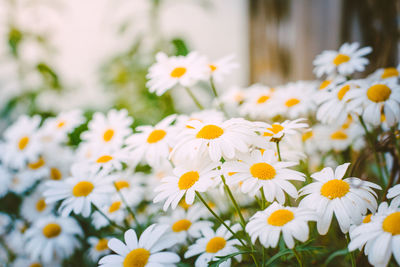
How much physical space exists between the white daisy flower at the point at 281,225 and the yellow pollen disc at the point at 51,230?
1.67 ft

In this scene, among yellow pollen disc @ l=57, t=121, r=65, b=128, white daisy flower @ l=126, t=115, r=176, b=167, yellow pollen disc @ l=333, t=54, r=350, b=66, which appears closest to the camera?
white daisy flower @ l=126, t=115, r=176, b=167

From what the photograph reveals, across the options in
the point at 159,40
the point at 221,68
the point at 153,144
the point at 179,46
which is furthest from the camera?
the point at 159,40

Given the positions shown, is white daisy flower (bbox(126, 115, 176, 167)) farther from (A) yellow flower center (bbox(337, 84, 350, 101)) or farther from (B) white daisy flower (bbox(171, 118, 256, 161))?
(A) yellow flower center (bbox(337, 84, 350, 101))

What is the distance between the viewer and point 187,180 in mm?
431

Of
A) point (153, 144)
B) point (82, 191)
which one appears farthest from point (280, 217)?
point (82, 191)

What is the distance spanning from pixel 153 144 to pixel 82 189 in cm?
15

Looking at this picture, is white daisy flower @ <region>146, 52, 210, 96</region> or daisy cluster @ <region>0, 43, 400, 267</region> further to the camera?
white daisy flower @ <region>146, 52, 210, 96</region>

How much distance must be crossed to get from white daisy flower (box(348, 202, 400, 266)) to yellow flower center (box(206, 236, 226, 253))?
20 cm

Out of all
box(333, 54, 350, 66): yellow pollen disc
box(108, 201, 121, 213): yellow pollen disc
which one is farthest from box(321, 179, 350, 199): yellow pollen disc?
box(108, 201, 121, 213): yellow pollen disc

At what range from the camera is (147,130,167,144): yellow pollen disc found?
543mm

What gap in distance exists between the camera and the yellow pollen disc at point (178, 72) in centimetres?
60

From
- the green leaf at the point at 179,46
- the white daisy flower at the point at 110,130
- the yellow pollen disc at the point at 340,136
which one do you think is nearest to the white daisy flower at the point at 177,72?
the white daisy flower at the point at 110,130

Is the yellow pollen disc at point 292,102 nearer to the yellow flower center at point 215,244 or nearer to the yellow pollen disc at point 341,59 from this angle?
the yellow pollen disc at point 341,59

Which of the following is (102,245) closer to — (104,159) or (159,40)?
(104,159)
